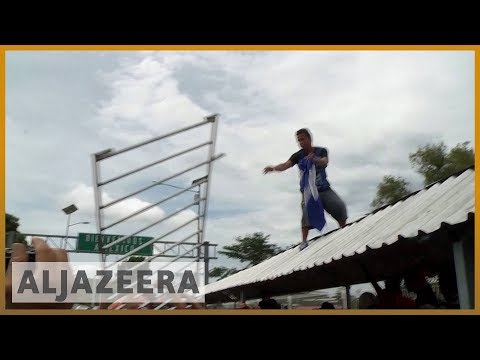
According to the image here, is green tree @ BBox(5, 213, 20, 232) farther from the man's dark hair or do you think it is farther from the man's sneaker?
the man's sneaker

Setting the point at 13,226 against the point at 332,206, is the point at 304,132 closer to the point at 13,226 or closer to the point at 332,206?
the point at 332,206

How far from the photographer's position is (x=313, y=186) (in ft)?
22.5

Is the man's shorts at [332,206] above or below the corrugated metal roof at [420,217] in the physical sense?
above

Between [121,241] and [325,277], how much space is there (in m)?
3.37

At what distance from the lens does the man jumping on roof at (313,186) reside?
6043 mm

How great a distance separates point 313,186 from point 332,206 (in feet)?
1.97

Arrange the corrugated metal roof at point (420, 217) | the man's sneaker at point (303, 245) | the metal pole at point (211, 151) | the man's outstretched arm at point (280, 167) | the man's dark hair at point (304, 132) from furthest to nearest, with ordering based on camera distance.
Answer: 1. the man's sneaker at point (303, 245)
2. the man's outstretched arm at point (280, 167)
3. the man's dark hair at point (304, 132)
4. the metal pole at point (211, 151)
5. the corrugated metal roof at point (420, 217)

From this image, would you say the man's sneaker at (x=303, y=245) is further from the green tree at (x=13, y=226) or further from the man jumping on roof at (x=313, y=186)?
the green tree at (x=13, y=226)

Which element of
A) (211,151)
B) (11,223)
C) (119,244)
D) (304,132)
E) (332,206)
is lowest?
(119,244)

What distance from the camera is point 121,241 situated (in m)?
4.07

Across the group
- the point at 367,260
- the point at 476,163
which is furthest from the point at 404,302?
the point at 476,163

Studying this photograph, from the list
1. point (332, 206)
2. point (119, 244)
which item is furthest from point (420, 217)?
point (332, 206)

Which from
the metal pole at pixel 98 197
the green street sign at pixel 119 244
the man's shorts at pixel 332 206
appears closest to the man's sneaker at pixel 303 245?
the man's shorts at pixel 332 206
